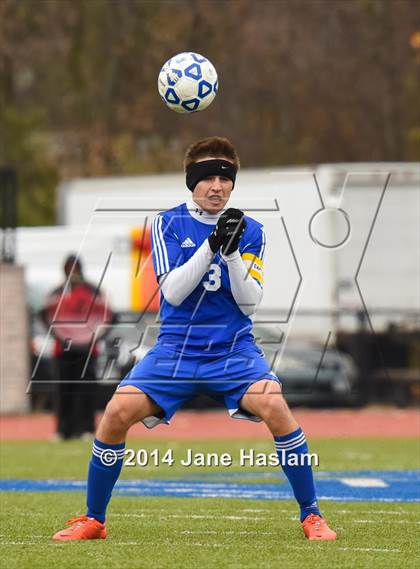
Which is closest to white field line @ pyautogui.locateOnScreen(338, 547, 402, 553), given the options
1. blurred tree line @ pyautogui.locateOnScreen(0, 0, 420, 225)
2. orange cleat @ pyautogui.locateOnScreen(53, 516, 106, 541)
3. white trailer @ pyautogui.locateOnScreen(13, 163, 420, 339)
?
orange cleat @ pyautogui.locateOnScreen(53, 516, 106, 541)

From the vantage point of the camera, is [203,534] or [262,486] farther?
[262,486]

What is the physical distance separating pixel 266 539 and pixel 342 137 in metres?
37.0

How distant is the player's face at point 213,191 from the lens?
832cm

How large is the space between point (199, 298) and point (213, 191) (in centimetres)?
57

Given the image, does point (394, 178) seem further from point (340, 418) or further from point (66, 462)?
point (66, 462)

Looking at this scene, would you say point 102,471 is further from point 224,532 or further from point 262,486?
point 262,486

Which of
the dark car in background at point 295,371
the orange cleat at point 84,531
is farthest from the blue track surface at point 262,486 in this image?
the dark car in background at point 295,371

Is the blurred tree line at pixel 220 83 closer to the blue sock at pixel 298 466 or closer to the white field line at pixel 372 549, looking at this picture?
the blue sock at pixel 298 466

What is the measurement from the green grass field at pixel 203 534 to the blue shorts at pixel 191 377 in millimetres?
703

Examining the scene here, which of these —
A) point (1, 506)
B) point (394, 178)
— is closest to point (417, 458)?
point (1, 506)

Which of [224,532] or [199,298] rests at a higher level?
[199,298]

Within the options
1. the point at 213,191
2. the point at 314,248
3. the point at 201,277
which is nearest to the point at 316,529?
the point at 201,277

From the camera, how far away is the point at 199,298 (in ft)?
27.3

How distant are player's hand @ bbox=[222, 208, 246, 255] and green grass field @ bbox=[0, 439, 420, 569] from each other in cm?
154
